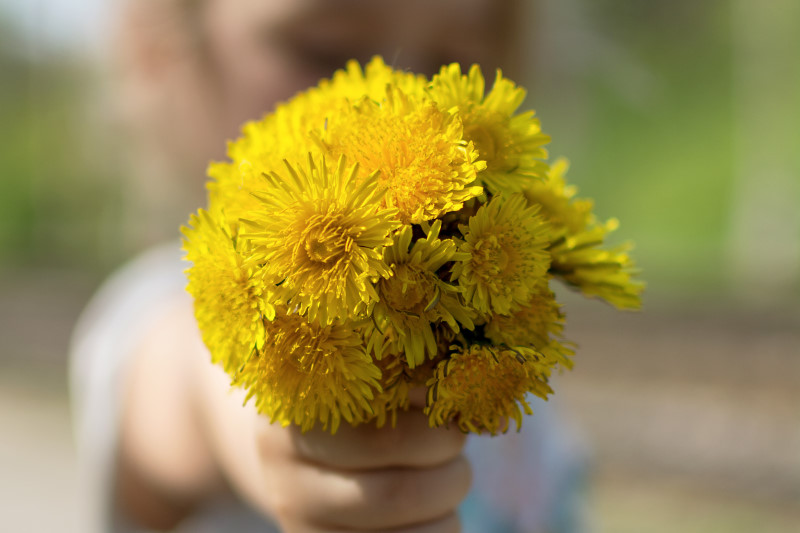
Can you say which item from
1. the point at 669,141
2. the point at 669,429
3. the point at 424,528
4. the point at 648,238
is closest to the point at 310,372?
the point at 424,528

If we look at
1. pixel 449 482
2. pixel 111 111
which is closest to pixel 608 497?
pixel 111 111

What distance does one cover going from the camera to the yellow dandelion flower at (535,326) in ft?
1.37

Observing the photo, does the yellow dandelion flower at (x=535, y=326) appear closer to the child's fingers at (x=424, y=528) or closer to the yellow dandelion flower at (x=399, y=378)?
the yellow dandelion flower at (x=399, y=378)

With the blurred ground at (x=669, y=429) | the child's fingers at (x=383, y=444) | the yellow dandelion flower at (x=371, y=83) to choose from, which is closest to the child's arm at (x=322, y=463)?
the child's fingers at (x=383, y=444)

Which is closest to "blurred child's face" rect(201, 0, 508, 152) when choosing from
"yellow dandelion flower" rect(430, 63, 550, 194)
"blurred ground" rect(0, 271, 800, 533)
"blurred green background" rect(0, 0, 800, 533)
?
"blurred green background" rect(0, 0, 800, 533)

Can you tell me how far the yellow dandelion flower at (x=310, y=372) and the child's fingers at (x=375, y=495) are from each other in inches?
3.4

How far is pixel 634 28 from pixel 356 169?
25.4ft

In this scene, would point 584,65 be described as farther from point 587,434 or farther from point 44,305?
point 44,305

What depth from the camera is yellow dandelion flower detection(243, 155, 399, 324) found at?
1.25 feet

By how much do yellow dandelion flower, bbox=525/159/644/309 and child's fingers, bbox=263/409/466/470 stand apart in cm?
14

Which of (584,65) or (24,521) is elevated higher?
(584,65)

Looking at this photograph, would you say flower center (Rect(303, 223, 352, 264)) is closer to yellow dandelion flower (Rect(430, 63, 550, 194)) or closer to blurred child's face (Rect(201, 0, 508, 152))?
yellow dandelion flower (Rect(430, 63, 550, 194))

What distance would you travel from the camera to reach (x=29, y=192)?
24.8ft

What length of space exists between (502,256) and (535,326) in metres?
0.06
